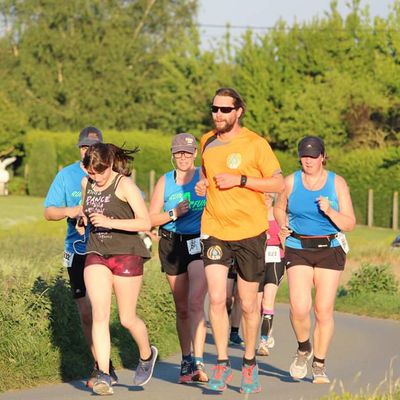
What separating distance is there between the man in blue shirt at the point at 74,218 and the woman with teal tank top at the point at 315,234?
1.74 m

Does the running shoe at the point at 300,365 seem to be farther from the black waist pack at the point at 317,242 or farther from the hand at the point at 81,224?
the hand at the point at 81,224

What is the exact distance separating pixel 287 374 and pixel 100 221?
310 cm

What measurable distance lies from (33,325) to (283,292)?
37.2 ft

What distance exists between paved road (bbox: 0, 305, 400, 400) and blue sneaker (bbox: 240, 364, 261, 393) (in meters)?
0.06

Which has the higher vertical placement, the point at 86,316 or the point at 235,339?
the point at 86,316

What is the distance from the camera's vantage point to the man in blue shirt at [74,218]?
428 inches

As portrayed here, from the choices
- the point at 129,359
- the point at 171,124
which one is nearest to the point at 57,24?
the point at 171,124

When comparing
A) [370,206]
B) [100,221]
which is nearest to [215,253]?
[100,221]

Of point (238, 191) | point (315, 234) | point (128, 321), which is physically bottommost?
point (128, 321)

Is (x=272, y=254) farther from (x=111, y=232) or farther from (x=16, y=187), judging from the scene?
(x=16, y=187)

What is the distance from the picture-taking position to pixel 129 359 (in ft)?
41.4

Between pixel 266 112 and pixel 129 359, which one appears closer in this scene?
pixel 129 359

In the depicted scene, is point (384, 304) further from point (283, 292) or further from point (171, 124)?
point (171, 124)

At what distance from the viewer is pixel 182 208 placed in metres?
10.9
